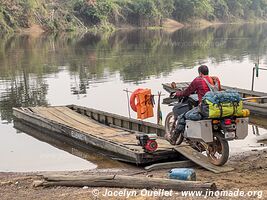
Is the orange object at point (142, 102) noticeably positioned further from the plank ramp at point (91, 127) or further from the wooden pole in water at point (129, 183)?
the wooden pole in water at point (129, 183)

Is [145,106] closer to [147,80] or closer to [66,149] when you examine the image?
[66,149]

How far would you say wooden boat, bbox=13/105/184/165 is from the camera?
9.33 m

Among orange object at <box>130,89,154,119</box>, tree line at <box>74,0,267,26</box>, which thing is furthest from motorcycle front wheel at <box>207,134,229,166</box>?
tree line at <box>74,0,267,26</box>

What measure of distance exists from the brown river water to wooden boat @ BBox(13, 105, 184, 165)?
37 centimetres

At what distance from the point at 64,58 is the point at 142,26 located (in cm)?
5296

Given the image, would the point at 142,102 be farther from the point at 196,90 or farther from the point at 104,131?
the point at 196,90

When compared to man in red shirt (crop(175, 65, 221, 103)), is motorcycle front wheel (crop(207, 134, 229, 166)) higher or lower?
lower

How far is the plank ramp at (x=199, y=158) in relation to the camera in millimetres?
8000

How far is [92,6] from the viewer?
75688 millimetres

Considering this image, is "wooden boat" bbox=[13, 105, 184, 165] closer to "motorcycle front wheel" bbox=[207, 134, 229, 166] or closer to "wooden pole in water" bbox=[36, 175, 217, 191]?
"motorcycle front wheel" bbox=[207, 134, 229, 166]

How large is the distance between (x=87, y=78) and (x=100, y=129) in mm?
13869

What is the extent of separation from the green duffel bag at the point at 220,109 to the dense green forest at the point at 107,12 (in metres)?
59.5

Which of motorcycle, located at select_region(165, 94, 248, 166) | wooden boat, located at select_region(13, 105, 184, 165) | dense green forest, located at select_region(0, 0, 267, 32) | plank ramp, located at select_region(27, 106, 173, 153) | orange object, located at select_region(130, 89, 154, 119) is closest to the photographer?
motorcycle, located at select_region(165, 94, 248, 166)

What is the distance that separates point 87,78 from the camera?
1011 inches
